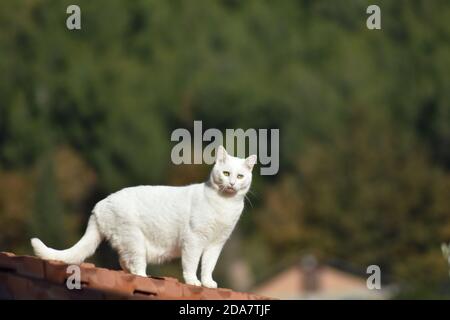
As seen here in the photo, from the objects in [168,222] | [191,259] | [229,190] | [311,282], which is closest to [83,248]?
[168,222]

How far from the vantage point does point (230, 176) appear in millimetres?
21156

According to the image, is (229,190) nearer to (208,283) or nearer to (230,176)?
(230,176)

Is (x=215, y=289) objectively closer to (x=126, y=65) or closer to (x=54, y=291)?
(x=54, y=291)

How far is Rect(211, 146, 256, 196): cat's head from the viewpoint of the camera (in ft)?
69.3

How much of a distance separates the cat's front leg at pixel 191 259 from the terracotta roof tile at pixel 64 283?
58.2 inches

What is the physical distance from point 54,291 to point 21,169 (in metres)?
86.1

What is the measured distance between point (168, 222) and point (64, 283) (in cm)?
248

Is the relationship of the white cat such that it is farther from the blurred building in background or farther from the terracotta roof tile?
the blurred building in background

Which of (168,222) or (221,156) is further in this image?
(221,156)

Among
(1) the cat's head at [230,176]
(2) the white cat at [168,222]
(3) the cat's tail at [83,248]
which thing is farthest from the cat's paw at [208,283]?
(3) the cat's tail at [83,248]

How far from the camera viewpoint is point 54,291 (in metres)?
18.6

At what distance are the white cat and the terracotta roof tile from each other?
1.44m

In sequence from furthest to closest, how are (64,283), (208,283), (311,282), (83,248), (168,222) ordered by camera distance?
1. (311,282)
2. (208,283)
3. (83,248)
4. (168,222)
5. (64,283)

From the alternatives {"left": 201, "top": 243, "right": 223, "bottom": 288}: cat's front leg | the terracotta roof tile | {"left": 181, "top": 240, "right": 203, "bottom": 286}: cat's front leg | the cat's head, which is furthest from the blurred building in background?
the terracotta roof tile
